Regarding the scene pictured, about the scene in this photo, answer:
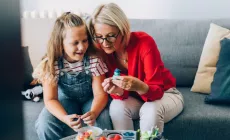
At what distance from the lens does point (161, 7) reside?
7.54 feet

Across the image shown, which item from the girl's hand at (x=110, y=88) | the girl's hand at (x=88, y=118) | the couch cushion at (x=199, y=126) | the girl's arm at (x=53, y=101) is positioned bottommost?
the couch cushion at (x=199, y=126)

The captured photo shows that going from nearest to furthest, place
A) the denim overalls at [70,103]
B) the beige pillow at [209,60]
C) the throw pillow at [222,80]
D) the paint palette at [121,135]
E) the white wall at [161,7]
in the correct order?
the paint palette at [121,135] → the denim overalls at [70,103] → the throw pillow at [222,80] → the beige pillow at [209,60] → the white wall at [161,7]

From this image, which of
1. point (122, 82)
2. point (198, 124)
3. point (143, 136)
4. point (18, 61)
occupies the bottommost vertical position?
point (198, 124)

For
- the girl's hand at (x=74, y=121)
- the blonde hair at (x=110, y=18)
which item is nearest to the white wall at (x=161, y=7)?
the blonde hair at (x=110, y=18)

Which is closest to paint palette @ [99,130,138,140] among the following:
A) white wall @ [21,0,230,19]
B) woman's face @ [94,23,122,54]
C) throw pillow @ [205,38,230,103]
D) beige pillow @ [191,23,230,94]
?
woman's face @ [94,23,122,54]

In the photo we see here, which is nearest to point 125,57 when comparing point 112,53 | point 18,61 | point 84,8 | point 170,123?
point 112,53

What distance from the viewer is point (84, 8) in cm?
234

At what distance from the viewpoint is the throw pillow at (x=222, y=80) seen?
1667 mm

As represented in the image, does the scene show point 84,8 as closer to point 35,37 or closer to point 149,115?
point 35,37

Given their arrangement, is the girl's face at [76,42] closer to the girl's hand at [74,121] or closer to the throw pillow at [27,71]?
the girl's hand at [74,121]

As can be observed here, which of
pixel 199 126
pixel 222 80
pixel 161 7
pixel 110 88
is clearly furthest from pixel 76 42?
pixel 161 7

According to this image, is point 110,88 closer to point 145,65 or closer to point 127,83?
point 127,83

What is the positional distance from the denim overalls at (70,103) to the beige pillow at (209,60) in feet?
2.00

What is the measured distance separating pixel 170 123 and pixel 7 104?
1.36 metres
